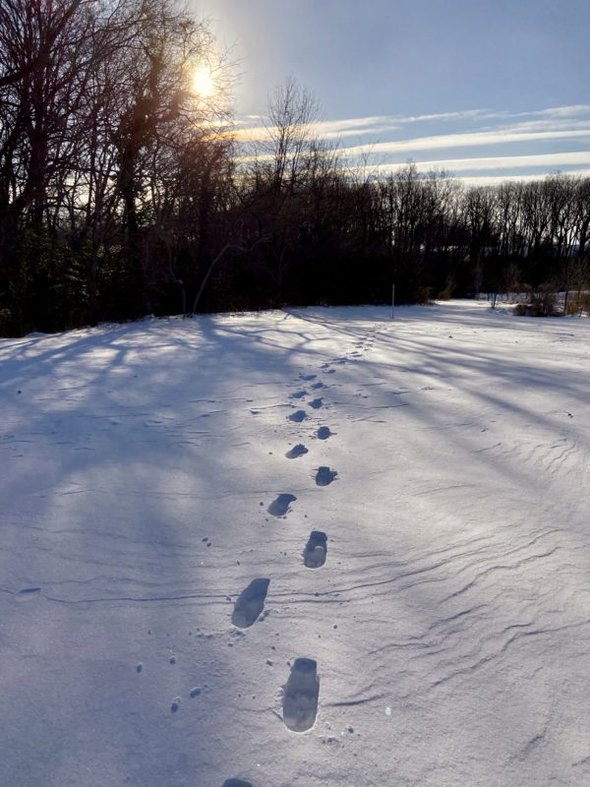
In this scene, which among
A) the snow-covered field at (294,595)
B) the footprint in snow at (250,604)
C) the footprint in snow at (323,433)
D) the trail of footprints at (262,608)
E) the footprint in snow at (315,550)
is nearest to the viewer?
the snow-covered field at (294,595)

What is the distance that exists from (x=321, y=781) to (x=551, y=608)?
1052 millimetres

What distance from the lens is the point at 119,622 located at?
1.82m

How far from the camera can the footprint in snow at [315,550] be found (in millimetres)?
2189

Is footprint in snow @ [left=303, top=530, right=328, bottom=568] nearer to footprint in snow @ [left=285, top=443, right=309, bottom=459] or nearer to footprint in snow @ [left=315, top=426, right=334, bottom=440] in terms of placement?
footprint in snow @ [left=285, top=443, right=309, bottom=459]

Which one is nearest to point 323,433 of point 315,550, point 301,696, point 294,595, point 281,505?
point 281,505

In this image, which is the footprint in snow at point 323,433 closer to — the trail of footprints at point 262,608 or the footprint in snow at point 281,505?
the trail of footprints at point 262,608

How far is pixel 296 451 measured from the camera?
3.45 metres

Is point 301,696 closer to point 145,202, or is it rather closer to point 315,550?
point 315,550

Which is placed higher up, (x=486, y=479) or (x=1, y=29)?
(x=1, y=29)

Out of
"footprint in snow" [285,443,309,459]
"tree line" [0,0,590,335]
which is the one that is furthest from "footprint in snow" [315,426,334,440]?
"tree line" [0,0,590,335]

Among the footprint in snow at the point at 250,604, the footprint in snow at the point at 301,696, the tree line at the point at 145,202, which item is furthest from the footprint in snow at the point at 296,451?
the tree line at the point at 145,202

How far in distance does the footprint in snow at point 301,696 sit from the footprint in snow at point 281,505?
3.29ft

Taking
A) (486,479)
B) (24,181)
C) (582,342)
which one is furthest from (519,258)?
(486,479)

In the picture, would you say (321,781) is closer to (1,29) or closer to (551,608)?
(551,608)
